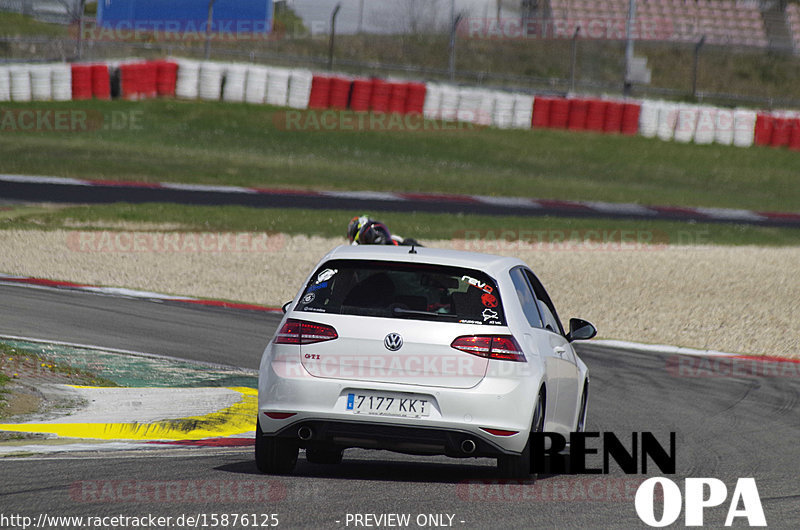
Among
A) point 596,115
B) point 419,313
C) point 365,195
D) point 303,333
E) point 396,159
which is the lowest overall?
point 396,159

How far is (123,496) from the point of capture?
231 inches

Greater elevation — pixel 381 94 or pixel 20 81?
pixel 381 94

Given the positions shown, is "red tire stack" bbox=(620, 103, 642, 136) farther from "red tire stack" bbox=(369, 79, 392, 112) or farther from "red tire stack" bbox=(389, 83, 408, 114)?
"red tire stack" bbox=(369, 79, 392, 112)

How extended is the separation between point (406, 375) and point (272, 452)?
92cm

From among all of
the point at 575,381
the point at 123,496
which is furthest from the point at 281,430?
the point at 575,381

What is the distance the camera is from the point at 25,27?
5484 centimetres

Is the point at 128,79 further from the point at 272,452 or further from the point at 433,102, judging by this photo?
the point at 272,452

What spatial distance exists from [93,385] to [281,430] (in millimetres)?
4291

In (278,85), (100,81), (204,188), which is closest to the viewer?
(204,188)

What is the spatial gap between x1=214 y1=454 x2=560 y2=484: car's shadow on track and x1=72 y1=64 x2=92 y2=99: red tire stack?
95.5 feet

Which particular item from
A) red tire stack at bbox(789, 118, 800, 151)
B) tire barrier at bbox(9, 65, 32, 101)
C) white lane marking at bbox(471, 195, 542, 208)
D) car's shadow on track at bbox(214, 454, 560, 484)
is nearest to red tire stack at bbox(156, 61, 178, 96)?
tire barrier at bbox(9, 65, 32, 101)

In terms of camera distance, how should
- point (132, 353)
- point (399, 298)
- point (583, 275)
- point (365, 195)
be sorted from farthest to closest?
point (365, 195)
point (583, 275)
point (132, 353)
point (399, 298)

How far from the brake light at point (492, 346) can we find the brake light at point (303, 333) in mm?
696

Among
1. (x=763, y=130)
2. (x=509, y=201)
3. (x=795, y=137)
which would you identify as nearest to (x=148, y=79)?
(x=509, y=201)
